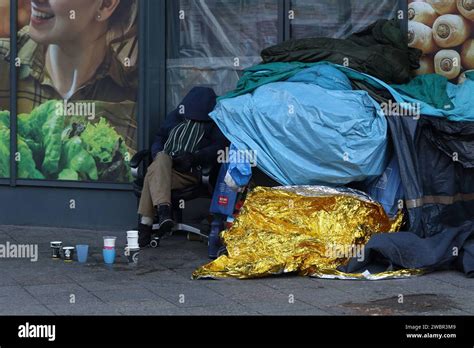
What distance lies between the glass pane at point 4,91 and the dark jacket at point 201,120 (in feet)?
5.97

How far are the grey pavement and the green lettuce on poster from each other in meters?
1.44

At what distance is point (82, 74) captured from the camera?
9.99 metres

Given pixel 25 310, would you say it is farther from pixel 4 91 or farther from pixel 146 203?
pixel 4 91

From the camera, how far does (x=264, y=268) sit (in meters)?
7.82

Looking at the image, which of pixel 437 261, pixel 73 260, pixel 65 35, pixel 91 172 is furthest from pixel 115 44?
pixel 437 261

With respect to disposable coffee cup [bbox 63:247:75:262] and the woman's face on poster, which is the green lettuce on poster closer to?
the woman's face on poster

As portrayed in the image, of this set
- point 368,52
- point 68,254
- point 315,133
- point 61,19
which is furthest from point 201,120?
point 61,19

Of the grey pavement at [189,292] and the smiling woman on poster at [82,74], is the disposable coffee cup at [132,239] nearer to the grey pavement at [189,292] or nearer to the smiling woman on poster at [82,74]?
the grey pavement at [189,292]

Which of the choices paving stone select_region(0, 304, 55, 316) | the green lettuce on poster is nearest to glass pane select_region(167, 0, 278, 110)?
the green lettuce on poster

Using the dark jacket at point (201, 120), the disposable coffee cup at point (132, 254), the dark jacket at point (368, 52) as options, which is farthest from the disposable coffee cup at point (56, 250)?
the dark jacket at point (368, 52)

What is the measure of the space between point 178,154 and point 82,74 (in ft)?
5.23

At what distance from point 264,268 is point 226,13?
3.03m

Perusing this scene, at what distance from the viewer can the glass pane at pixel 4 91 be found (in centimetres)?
1025
